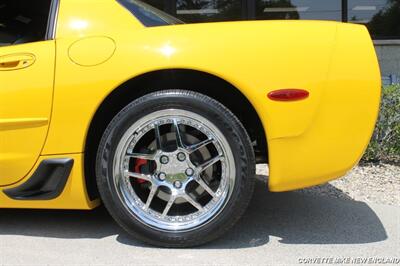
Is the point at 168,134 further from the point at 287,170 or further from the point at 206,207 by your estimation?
the point at 287,170

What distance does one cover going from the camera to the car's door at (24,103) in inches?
113

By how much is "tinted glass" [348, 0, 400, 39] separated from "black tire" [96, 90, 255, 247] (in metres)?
6.34

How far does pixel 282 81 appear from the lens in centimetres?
277

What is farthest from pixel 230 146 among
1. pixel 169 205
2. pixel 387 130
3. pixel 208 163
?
pixel 387 130

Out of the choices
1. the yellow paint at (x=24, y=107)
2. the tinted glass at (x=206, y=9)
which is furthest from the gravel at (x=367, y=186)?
the tinted glass at (x=206, y=9)

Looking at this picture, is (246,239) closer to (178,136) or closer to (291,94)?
(178,136)

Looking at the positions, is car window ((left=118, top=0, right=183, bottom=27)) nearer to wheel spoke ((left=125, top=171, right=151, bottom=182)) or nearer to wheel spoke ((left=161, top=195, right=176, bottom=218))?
wheel spoke ((left=125, top=171, right=151, bottom=182))

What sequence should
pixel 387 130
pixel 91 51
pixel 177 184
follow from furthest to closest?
pixel 387 130 < pixel 177 184 < pixel 91 51

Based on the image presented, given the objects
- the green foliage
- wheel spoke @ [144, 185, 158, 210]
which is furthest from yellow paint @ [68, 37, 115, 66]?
the green foliage

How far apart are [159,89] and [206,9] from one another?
5.91 meters

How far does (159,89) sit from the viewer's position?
3.02 m

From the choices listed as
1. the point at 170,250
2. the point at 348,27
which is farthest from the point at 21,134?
the point at 348,27

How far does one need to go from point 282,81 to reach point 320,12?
617cm

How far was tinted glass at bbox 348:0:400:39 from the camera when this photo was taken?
8406 mm
